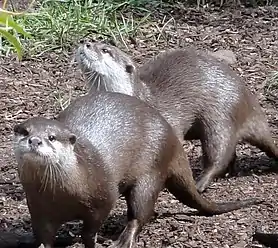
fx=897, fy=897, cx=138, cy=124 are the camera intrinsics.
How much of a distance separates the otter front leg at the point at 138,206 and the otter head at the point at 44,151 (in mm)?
433

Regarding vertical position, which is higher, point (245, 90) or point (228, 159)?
point (245, 90)

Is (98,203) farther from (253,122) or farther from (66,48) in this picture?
(66,48)

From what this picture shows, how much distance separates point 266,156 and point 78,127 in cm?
159

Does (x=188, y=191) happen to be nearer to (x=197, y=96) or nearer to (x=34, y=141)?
(x=197, y=96)

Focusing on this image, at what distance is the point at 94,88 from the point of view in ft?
14.4

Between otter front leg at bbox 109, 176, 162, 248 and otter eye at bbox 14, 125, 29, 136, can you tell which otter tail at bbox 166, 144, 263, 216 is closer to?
otter front leg at bbox 109, 176, 162, 248

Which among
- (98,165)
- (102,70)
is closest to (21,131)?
(98,165)

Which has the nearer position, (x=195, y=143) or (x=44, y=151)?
(x=44, y=151)

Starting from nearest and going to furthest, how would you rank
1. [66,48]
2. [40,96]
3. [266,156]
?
[266,156]
[40,96]
[66,48]

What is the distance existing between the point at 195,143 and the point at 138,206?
1544mm

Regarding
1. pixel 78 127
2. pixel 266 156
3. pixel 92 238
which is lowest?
pixel 266 156

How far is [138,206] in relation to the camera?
348 cm

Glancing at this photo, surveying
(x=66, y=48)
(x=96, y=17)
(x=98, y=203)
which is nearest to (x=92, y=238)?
(x=98, y=203)

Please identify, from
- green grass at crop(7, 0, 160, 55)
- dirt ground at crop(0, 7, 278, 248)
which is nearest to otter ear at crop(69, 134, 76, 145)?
dirt ground at crop(0, 7, 278, 248)
